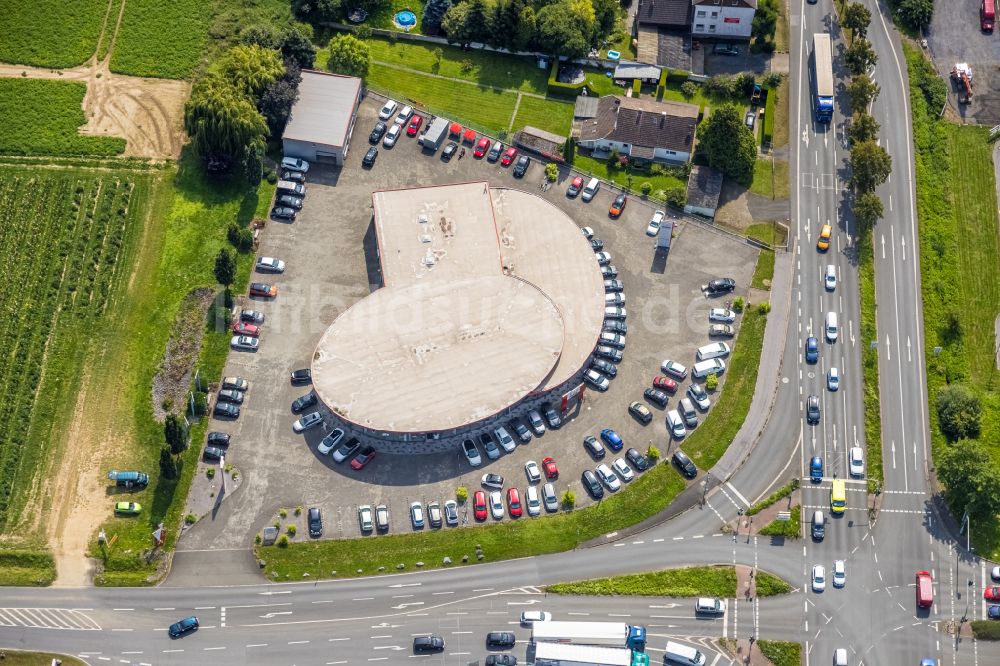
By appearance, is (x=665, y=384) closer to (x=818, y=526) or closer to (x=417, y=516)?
(x=818, y=526)

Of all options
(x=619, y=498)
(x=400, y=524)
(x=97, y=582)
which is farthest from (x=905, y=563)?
(x=97, y=582)

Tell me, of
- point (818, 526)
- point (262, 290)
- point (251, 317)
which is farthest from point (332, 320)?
point (818, 526)

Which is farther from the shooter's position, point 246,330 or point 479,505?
point 246,330

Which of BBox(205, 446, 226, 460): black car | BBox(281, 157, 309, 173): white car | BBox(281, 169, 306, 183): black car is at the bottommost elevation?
BBox(205, 446, 226, 460): black car

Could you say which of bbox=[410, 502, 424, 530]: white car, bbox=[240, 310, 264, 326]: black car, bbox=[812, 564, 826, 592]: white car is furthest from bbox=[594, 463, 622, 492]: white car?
bbox=[240, 310, 264, 326]: black car

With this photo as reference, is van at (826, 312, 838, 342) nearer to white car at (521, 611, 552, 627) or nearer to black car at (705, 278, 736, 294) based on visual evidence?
black car at (705, 278, 736, 294)

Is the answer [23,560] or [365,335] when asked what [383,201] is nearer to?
[365,335]

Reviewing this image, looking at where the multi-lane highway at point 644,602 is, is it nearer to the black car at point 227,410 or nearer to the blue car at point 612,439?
the blue car at point 612,439
